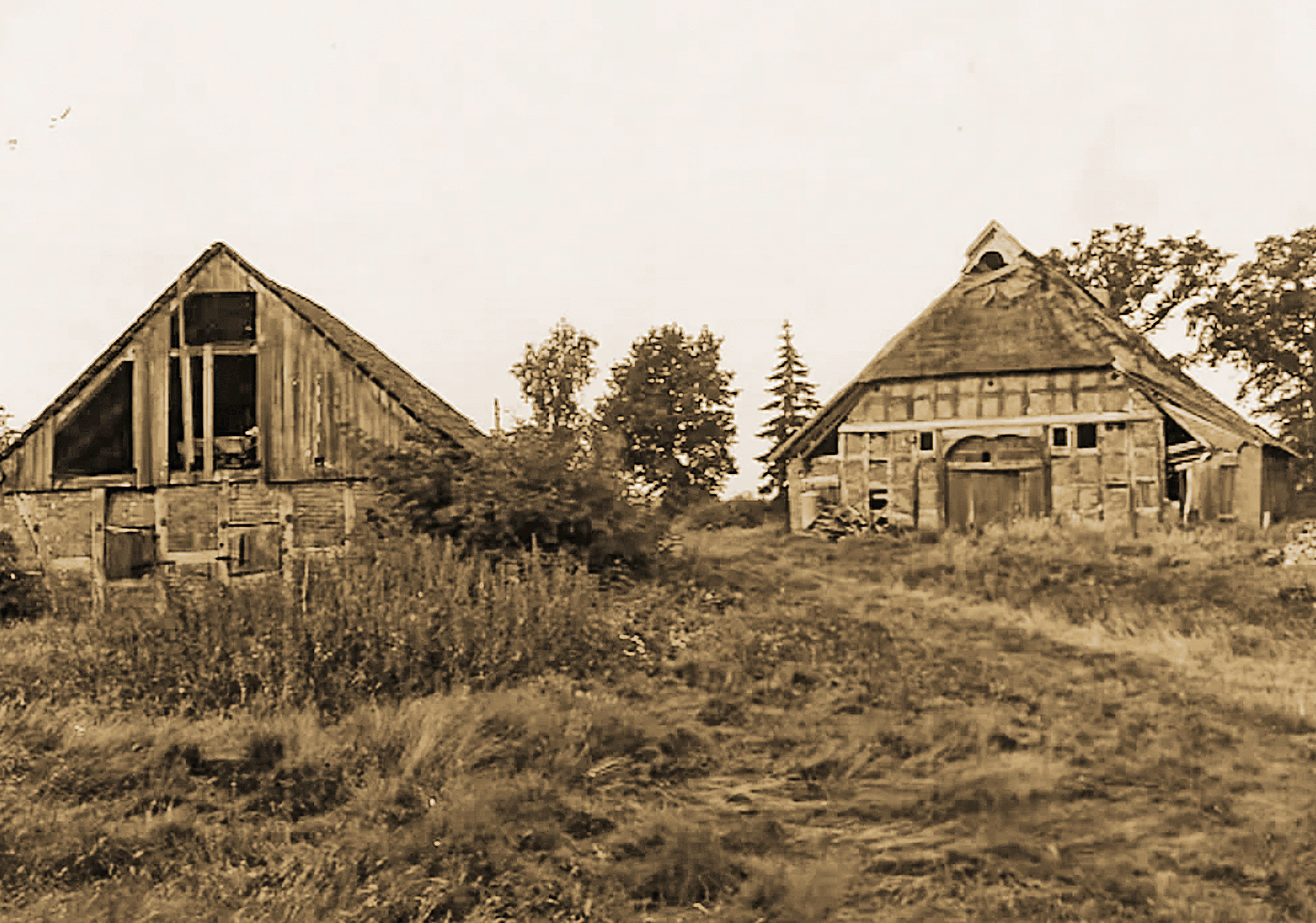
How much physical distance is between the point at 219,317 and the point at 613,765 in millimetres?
14301

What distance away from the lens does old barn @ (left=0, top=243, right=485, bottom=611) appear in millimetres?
16250

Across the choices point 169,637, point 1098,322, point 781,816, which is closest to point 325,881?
point 781,816

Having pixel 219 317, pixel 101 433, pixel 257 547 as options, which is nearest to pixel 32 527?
pixel 101 433

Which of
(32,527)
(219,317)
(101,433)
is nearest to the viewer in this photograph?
(32,527)

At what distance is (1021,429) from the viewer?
75.6 ft

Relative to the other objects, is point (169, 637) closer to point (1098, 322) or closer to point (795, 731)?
point (795, 731)

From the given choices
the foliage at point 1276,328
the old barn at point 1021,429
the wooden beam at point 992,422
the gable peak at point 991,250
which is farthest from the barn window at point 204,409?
the foliage at point 1276,328

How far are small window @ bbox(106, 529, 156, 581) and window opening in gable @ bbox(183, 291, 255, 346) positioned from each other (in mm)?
3260

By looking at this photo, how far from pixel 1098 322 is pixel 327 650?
2097 cm

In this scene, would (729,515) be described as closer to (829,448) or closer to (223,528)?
(829,448)

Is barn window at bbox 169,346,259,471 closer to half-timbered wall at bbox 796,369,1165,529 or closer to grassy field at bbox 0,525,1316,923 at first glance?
grassy field at bbox 0,525,1316,923

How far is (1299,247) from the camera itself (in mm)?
33594

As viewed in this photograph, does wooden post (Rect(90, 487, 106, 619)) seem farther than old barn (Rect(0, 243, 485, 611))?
Yes

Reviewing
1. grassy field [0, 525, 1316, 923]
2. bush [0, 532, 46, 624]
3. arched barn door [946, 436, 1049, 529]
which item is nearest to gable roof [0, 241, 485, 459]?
bush [0, 532, 46, 624]
